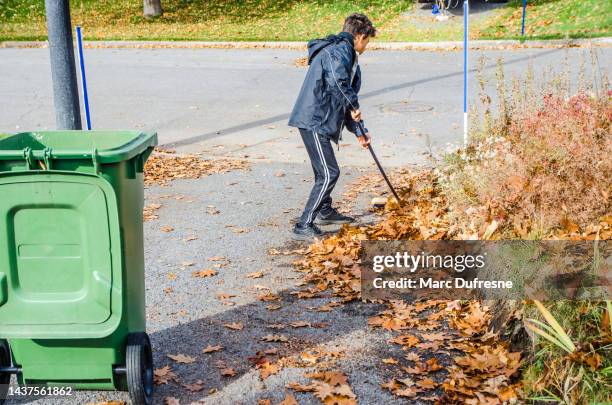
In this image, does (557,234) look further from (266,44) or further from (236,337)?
(266,44)

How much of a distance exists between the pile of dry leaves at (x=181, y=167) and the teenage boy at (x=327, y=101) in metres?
2.42

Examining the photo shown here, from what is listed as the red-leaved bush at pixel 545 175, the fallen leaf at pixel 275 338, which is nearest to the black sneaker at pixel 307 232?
the red-leaved bush at pixel 545 175

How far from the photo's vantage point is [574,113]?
5879mm

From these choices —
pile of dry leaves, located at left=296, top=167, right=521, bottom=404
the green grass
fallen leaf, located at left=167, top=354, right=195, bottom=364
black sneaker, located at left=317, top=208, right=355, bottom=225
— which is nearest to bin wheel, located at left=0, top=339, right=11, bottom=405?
fallen leaf, located at left=167, top=354, right=195, bottom=364

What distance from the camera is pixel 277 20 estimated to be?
78.8ft

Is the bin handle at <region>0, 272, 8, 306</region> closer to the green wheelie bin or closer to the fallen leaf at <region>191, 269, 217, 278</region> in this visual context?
the green wheelie bin

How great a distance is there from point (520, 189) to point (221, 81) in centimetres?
1004

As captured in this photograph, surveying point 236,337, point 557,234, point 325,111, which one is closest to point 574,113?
point 557,234

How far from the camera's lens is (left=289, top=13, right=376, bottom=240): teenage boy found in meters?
5.92

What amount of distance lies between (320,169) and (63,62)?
8.73 ft

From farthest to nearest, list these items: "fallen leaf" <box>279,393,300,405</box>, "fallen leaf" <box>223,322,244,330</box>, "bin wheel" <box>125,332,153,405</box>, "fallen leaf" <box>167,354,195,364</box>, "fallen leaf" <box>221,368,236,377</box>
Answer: "fallen leaf" <box>223,322,244,330</box>, "fallen leaf" <box>167,354,195,364</box>, "fallen leaf" <box>221,368,236,377</box>, "fallen leaf" <box>279,393,300,405</box>, "bin wheel" <box>125,332,153,405</box>

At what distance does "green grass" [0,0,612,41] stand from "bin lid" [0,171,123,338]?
1586 centimetres

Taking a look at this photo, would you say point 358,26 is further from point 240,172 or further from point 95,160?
point 95,160

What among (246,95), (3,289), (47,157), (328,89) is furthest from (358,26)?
(246,95)
